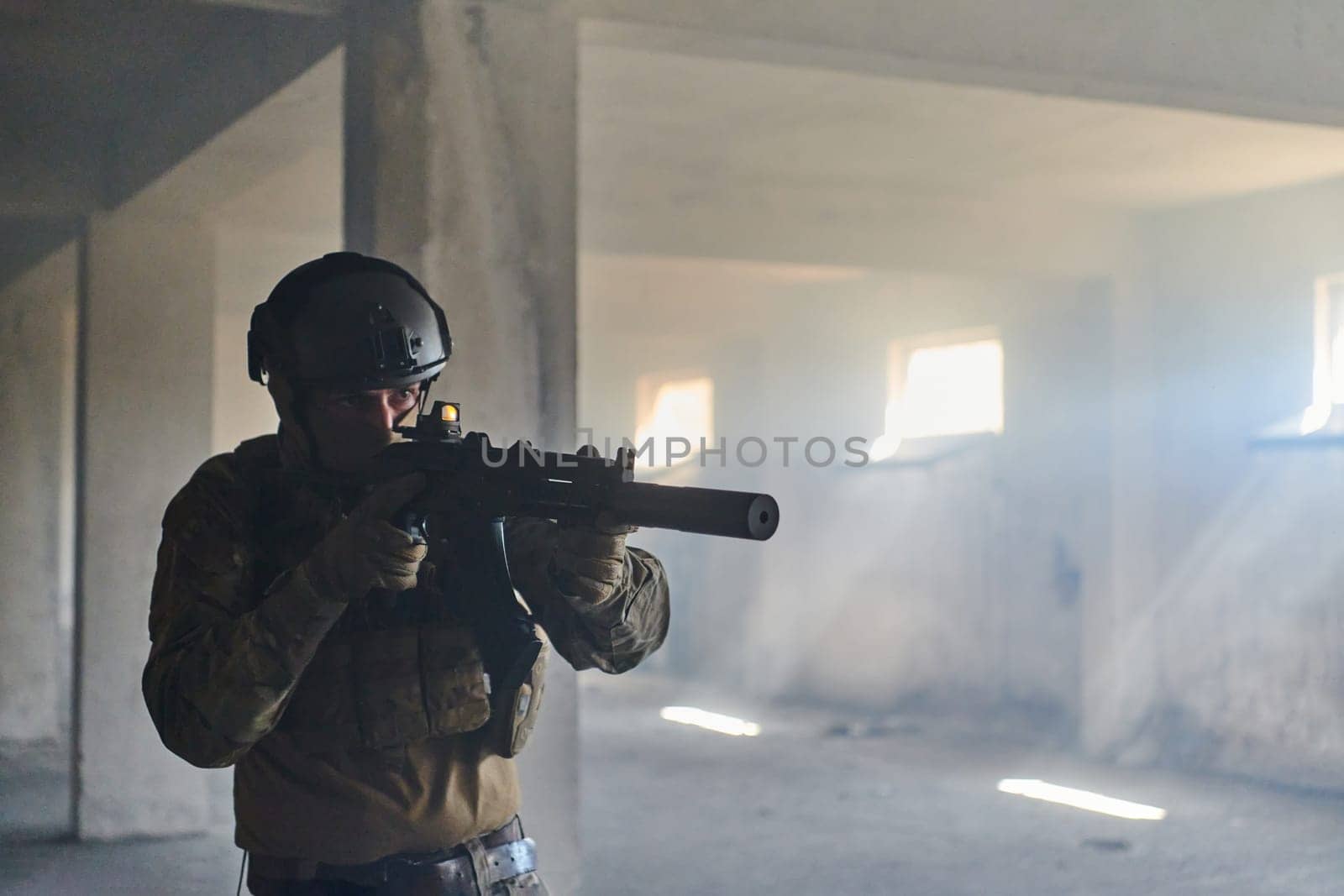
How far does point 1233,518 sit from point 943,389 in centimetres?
253

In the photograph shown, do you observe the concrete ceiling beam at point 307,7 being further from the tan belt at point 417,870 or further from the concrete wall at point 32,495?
the concrete wall at point 32,495

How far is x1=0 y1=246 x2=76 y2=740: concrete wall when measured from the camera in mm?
7777

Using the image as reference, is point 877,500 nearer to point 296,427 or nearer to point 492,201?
point 492,201

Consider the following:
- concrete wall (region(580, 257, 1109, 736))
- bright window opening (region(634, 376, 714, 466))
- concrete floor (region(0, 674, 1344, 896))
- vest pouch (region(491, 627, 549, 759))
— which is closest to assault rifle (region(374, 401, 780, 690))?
vest pouch (region(491, 627, 549, 759))

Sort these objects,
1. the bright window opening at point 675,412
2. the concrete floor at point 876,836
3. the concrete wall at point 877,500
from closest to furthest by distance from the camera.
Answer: the concrete floor at point 876,836, the concrete wall at point 877,500, the bright window opening at point 675,412

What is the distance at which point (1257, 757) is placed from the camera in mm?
6762

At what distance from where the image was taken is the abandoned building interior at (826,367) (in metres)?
3.14

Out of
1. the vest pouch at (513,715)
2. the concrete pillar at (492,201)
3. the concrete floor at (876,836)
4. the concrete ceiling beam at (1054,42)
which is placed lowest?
the concrete floor at (876,836)

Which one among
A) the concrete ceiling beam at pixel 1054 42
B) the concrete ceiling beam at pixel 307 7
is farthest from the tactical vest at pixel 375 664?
the concrete ceiling beam at pixel 1054 42

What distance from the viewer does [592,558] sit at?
151 cm

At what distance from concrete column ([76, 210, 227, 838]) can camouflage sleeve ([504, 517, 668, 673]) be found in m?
3.82

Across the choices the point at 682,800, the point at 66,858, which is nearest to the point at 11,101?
the point at 66,858

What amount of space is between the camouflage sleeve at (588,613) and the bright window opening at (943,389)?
677cm

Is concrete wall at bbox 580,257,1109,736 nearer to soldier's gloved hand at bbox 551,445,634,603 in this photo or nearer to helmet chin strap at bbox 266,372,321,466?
helmet chin strap at bbox 266,372,321,466
